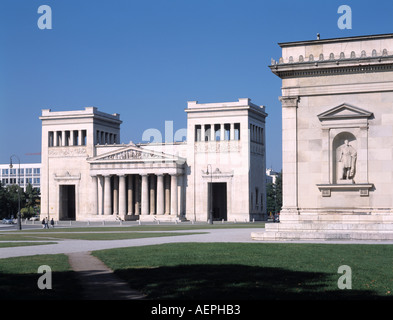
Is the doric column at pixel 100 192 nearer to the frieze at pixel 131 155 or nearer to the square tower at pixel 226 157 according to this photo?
the frieze at pixel 131 155

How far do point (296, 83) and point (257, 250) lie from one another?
619 inches

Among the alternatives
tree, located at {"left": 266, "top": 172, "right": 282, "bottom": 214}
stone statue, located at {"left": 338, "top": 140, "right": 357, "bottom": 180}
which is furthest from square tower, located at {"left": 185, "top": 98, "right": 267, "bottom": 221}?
stone statue, located at {"left": 338, "top": 140, "right": 357, "bottom": 180}

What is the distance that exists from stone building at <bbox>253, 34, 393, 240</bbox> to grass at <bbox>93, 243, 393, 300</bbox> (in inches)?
340

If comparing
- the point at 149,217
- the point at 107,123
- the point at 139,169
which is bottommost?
the point at 149,217

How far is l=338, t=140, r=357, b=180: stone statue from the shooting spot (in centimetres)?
4391

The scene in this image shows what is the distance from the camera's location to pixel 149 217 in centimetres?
13162

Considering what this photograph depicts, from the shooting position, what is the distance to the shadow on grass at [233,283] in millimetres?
17734

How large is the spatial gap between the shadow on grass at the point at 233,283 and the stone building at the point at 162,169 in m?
101

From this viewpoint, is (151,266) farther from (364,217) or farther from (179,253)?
(364,217)

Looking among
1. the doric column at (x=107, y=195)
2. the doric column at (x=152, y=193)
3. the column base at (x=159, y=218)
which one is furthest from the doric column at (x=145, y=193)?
the doric column at (x=107, y=195)

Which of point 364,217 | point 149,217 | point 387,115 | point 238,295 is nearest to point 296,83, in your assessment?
point 387,115

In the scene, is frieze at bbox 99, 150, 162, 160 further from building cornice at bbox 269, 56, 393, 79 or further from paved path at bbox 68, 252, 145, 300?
paved path at bbox 68, 252, 145, 300

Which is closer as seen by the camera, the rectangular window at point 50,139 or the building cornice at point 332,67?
the building cornice at point 332,67

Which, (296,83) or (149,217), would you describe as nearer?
(296,83)
